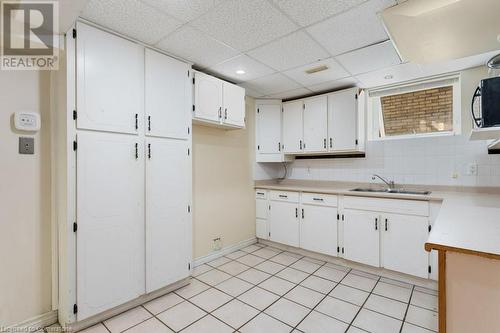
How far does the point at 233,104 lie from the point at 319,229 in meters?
2.02

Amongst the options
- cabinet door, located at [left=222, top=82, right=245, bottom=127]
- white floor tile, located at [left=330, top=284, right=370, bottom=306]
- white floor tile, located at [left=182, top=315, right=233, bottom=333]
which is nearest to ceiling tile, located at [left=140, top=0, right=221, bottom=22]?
cabinet door, located at [left=222, top=82, right=245, bottom=127]

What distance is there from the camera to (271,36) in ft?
6.94

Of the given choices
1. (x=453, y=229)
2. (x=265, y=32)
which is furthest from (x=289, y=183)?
(x=453, y=229)

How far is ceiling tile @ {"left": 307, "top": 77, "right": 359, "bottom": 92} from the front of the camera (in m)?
3.13

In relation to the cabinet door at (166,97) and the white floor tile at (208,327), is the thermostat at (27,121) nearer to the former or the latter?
the cabinet door at (166,97)

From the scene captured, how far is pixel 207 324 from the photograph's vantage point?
1911mm

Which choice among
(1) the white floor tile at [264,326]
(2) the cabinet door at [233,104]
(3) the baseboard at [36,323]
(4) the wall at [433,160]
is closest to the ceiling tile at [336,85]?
(4) the wall at [433,160]

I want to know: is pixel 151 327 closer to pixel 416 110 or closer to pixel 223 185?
pixel 223 185

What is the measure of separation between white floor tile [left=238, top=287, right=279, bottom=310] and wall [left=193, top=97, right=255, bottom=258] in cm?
97

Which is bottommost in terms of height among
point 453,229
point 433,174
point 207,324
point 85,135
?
point 207,324

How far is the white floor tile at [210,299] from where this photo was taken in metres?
2.17

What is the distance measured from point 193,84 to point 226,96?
0.48 m

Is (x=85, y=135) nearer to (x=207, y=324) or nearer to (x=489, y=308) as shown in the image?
(x=207, y=324)

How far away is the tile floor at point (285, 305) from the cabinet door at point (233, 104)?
1.88 meters
